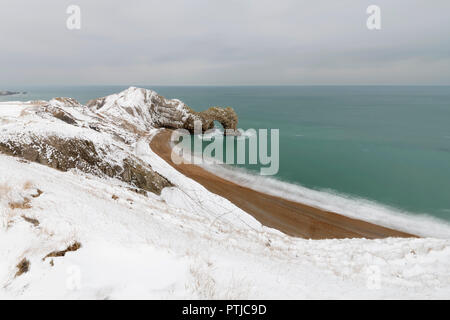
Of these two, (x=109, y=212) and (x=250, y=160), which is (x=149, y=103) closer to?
(x=250, y=160)

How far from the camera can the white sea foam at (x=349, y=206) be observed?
20.4 m

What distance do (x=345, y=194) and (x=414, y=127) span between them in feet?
228

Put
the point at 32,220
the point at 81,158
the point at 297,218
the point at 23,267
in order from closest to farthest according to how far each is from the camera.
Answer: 1. the point at 23,267
2. the point at 32,220
3. the point at 81,158
4. the point at 297,218

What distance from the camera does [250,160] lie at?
37.1m

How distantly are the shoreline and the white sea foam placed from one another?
1411 millimetres

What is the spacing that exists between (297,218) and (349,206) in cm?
833

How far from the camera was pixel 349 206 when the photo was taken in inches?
927

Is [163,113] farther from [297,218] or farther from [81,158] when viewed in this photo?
[297,218]

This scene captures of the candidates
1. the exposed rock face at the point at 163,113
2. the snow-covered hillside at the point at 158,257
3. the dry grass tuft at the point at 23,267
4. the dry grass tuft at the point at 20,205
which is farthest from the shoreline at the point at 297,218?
the exposed rock face at the point at 163,113

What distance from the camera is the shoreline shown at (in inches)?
712

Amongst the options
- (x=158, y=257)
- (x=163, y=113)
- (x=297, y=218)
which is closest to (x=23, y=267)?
(x=158, y=257)

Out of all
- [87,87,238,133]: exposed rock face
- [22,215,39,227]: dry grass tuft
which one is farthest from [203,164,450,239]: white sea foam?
[87,87,238,133]: exposed rock face

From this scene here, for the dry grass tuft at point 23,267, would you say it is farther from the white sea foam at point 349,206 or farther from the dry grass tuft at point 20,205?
the white sea foam at point 349,206
